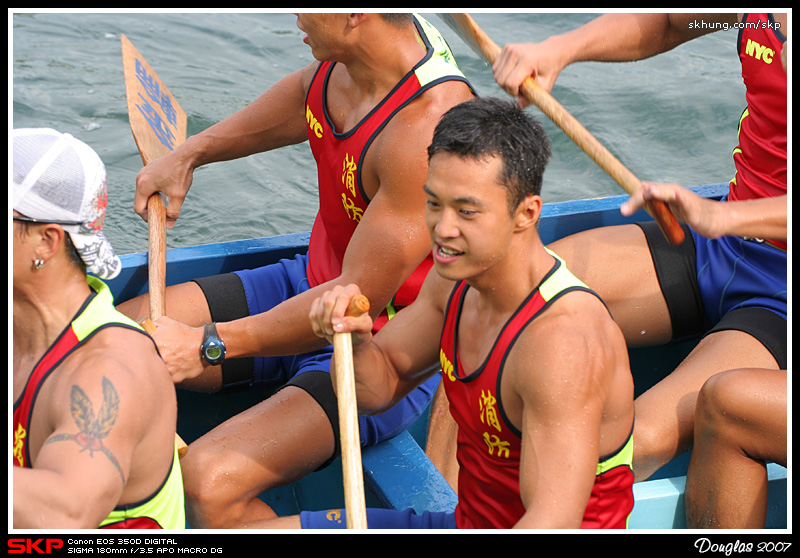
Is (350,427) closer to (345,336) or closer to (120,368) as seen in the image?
(345,336)

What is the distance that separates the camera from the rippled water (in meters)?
5.83

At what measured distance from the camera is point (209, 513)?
8.58 feet

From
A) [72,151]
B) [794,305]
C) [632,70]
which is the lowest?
[794,305]

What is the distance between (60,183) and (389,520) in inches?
48.1

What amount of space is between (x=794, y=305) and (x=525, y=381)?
1139 mm

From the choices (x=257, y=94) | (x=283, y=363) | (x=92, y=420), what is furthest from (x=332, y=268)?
(x=257, y=94)

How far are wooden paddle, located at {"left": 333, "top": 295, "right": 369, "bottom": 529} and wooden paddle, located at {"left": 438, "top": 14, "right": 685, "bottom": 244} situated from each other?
87 centimetres

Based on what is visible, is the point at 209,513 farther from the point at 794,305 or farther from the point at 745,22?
the point at 745,22

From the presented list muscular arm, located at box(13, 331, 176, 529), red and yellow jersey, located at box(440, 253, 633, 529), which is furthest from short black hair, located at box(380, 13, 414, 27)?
muscular arm, located at box(13, 331, 176, 529)

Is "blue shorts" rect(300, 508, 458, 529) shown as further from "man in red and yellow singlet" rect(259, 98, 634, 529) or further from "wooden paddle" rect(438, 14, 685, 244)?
"wooden paddle" rect(438, 14, 685, 244)

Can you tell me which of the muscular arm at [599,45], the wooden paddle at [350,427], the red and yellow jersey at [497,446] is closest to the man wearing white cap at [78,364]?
the wooden paddle at [350,427]

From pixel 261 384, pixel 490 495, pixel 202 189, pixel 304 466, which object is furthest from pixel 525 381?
pixel 202 189

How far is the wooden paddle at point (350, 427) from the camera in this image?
7.25ft

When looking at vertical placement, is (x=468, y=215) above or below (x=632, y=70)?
below
